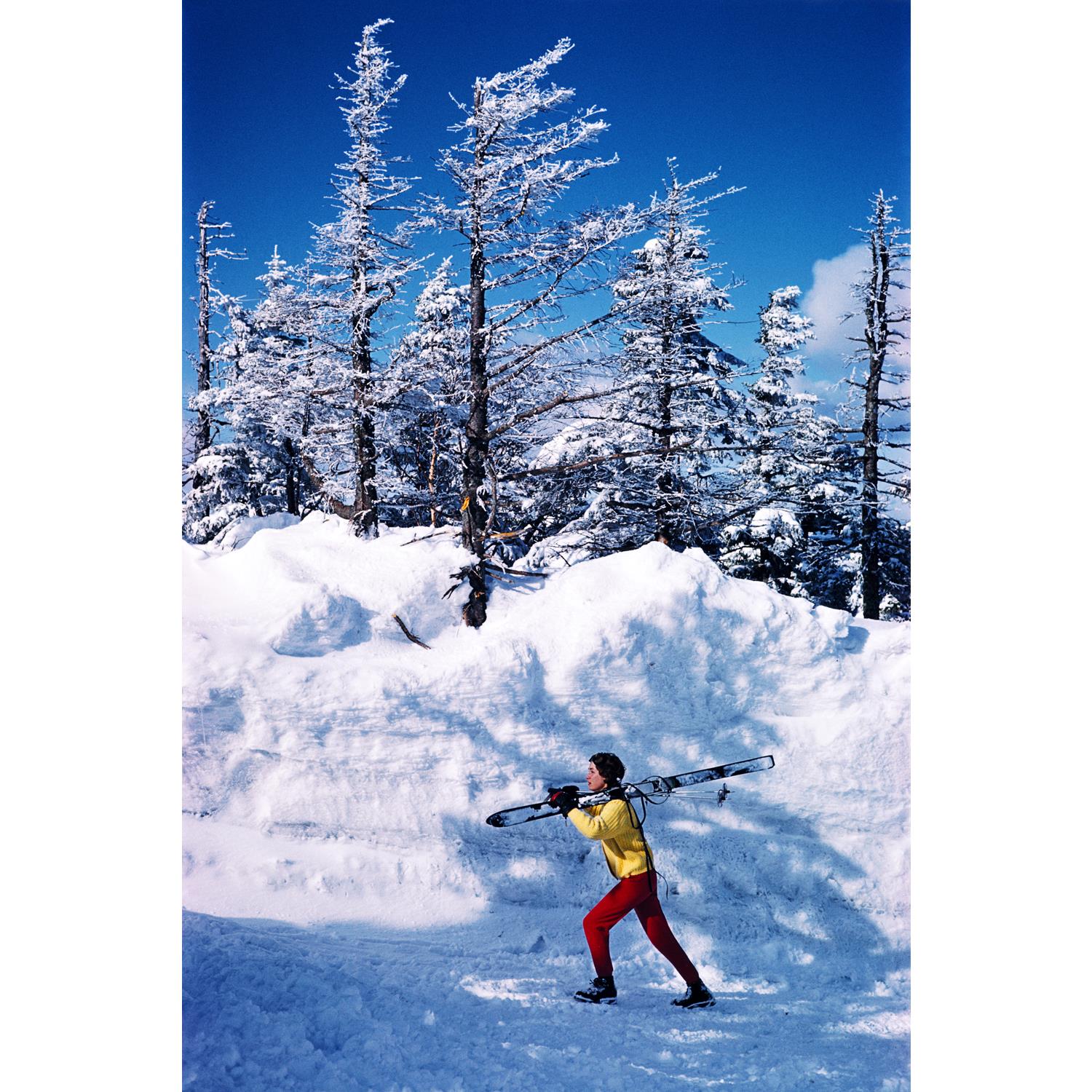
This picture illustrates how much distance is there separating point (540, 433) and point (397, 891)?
337 centimetres

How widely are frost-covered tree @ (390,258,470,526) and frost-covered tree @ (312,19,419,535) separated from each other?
0.67 ft

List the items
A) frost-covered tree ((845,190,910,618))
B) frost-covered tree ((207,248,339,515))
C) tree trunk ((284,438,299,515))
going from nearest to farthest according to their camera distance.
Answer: frost-covered tree ((845,190,910,618)), frost-covered tree ((207,248,339,515)), tree trunk ((284,438,299,515))

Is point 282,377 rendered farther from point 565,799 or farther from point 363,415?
point 565,799

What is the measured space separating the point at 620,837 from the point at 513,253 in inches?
153

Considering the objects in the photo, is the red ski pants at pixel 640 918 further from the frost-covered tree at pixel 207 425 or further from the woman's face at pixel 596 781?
the frost-covered tree at pixel 207 425

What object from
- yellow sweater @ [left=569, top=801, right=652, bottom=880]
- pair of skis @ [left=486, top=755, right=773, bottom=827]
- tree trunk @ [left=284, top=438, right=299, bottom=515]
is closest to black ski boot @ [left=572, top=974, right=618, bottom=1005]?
yellow sweater @ [left=569, top=801, right=652, bottom=880]

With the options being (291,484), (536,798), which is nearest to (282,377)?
(291,484)

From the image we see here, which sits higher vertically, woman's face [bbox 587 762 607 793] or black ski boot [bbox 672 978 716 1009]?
woman's face [bbox 587 762 607 793]

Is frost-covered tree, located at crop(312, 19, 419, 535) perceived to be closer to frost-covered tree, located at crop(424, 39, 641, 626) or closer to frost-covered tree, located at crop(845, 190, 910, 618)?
frost-covered tree, located at crop(424, 39, 641, 626)

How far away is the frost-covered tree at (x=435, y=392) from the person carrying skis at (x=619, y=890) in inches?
111

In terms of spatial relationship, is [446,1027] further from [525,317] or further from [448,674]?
[525,317]

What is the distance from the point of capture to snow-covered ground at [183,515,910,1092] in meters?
3.43

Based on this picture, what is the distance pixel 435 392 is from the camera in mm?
5402
